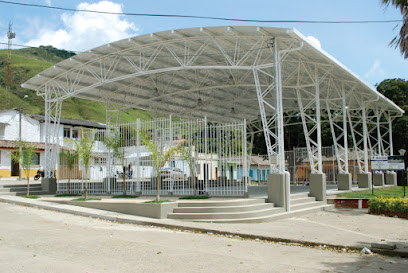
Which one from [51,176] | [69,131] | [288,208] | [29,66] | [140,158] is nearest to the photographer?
[288,208]

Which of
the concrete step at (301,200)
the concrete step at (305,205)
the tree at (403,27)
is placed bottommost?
the concrete step at (305,205)

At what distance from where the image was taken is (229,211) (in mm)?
12477

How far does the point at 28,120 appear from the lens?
3991cm

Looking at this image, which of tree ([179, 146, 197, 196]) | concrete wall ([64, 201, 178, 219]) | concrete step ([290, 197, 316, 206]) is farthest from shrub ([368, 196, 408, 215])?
concrete wall ([64, 201, 178, 219])

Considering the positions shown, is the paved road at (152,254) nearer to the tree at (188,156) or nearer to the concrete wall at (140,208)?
the concrete wall at (140,208)

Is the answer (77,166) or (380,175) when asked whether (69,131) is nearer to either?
(77,166)

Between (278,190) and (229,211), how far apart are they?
2332mm

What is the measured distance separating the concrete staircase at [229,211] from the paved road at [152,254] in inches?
73.4

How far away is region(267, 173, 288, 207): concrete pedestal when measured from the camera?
45.2ft

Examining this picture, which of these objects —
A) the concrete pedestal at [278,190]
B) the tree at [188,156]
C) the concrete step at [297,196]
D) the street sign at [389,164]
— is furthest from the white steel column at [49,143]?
the street sign at [389,164]

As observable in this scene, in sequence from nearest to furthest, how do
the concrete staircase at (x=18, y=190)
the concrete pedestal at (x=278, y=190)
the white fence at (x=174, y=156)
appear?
the concrete pedestal at (x=278, y=190) → the white fence at (x=174, y=156) → the concrete staircase at (x=18, y=190)

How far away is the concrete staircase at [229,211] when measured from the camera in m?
12.2

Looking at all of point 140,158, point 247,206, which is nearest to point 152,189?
point 140,158

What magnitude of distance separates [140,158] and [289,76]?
9.03 metres
